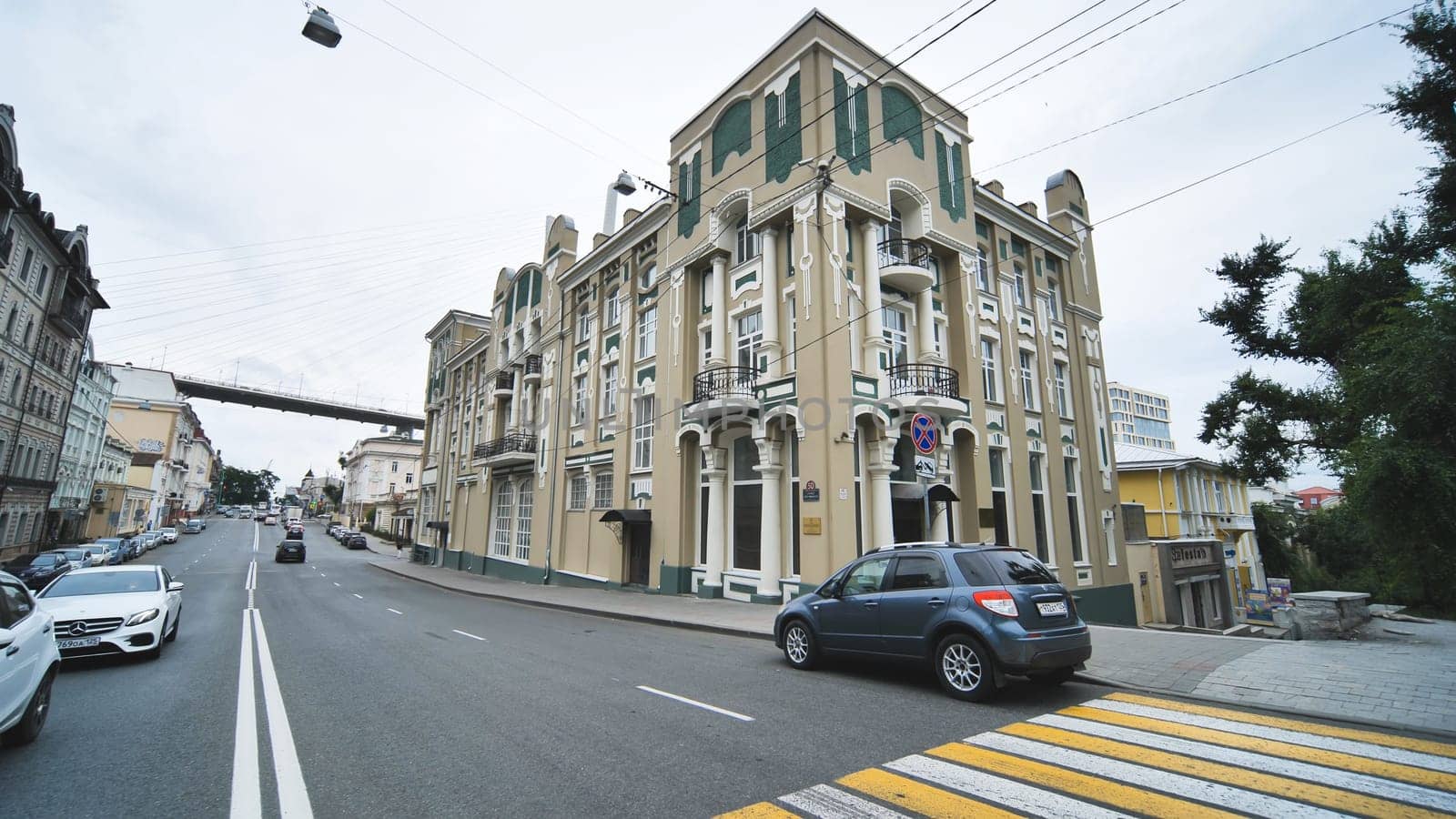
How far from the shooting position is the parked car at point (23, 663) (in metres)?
4.49

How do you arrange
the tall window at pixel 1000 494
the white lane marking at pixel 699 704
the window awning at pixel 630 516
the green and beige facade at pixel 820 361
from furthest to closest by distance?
the window awning at pixel 630 516
the tall window at pixel 1000 494
the green and beige facade at pixel 820 361
the white lane marking at pixel 699 704

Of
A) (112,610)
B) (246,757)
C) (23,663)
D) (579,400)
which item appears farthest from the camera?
(579,400)

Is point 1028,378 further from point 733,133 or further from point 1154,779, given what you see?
point 1154,779

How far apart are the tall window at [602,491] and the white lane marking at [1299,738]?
18.6 meters

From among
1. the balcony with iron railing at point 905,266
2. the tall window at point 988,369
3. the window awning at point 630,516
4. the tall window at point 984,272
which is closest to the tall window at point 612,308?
the window awning at point 630,516

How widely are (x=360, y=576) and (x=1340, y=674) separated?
3332 centimetres

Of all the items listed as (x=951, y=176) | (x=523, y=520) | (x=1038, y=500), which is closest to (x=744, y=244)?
(x=951, y=176)

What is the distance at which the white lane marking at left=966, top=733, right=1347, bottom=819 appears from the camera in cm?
372

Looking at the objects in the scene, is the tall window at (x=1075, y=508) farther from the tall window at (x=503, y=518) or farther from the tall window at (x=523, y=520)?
the tall window at (x=503, y=518)

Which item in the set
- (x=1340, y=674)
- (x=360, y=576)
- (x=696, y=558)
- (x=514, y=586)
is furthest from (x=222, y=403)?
(x=1340, y=674)

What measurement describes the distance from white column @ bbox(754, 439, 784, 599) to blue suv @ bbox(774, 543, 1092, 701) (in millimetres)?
7641

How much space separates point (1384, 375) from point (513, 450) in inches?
1104

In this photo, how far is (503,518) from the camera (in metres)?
31.0

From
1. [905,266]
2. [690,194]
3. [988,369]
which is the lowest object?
[988,369]
